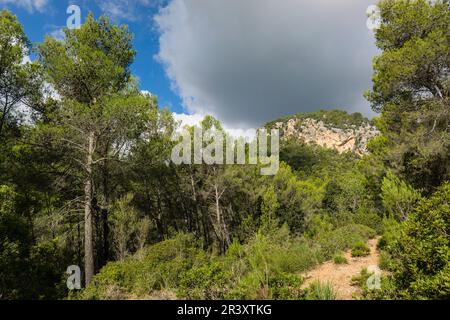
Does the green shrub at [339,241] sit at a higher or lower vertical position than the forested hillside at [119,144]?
lower

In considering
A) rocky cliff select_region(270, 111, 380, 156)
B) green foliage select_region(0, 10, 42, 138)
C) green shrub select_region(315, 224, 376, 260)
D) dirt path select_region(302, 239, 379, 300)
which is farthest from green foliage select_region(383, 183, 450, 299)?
rocky cliff select_region(270, 111, 380, 156)

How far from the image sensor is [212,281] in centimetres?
513

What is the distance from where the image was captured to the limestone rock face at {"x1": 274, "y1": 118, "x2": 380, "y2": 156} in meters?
117

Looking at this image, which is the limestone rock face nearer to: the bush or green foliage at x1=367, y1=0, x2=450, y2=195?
green foliage at x1=367, y1=0, x2=450, y2=195

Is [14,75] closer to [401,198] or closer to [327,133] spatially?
[401,198]

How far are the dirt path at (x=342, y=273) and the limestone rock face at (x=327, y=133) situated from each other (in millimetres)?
111566

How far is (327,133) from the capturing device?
12531cm

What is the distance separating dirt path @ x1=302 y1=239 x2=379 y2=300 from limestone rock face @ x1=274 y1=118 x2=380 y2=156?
11157 centimetres

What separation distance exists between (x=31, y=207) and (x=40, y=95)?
787 cm

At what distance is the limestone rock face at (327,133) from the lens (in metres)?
117

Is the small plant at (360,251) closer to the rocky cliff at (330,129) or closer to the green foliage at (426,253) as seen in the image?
the green foliage at (426,253)

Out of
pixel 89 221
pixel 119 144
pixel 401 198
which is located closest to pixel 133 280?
pixel 89 221

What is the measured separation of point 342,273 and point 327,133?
12704 centimetres

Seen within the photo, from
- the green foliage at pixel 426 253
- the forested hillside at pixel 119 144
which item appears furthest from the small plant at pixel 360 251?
the green foliage at pixel 426 253
